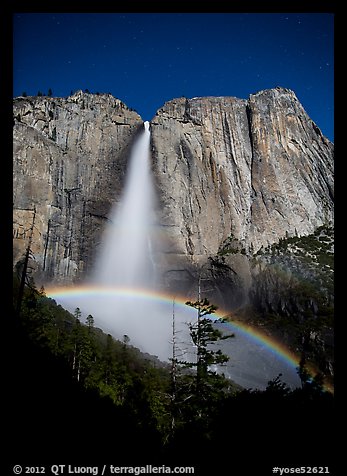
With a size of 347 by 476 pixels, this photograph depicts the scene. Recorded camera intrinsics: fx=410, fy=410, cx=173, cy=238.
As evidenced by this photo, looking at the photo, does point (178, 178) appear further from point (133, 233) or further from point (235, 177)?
point (133, 233)

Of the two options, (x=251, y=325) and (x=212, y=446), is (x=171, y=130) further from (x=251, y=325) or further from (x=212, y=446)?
(x=212, y=446)

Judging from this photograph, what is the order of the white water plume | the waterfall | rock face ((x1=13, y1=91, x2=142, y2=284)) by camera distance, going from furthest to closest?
1. the waterfall
2. the white water plume
3. rock face ((x1=13, y1=91, x2=142, y2=284))

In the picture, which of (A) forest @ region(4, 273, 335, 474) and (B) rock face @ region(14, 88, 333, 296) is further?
(B) rock face @ region(14, 88, 333, 296)

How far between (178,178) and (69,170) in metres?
13.5

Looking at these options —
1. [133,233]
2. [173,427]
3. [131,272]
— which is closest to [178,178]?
[133,233]

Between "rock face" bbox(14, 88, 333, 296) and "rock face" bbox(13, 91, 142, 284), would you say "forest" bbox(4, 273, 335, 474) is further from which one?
"rock face" bbox(13, 91, 142, 284)

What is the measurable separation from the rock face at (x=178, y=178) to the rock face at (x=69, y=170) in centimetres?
12

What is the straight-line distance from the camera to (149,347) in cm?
4103

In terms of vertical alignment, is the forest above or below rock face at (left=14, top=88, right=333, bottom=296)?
below

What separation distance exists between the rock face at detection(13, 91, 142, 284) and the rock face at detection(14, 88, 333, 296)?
12cm

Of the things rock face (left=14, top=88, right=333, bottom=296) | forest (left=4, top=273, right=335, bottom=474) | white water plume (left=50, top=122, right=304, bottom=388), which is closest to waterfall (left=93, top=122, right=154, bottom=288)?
white water plume (left=50, top=122, right=304, bottom=388)

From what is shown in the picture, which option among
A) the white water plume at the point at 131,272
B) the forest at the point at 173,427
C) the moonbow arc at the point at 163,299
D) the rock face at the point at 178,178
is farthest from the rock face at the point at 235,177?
the forest at the point at 173,427

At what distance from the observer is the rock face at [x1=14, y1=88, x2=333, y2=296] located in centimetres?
4850

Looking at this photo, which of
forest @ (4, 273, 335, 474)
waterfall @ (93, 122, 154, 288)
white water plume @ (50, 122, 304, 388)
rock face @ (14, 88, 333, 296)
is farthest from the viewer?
waterfall @ (93, 122, 154, 288)
